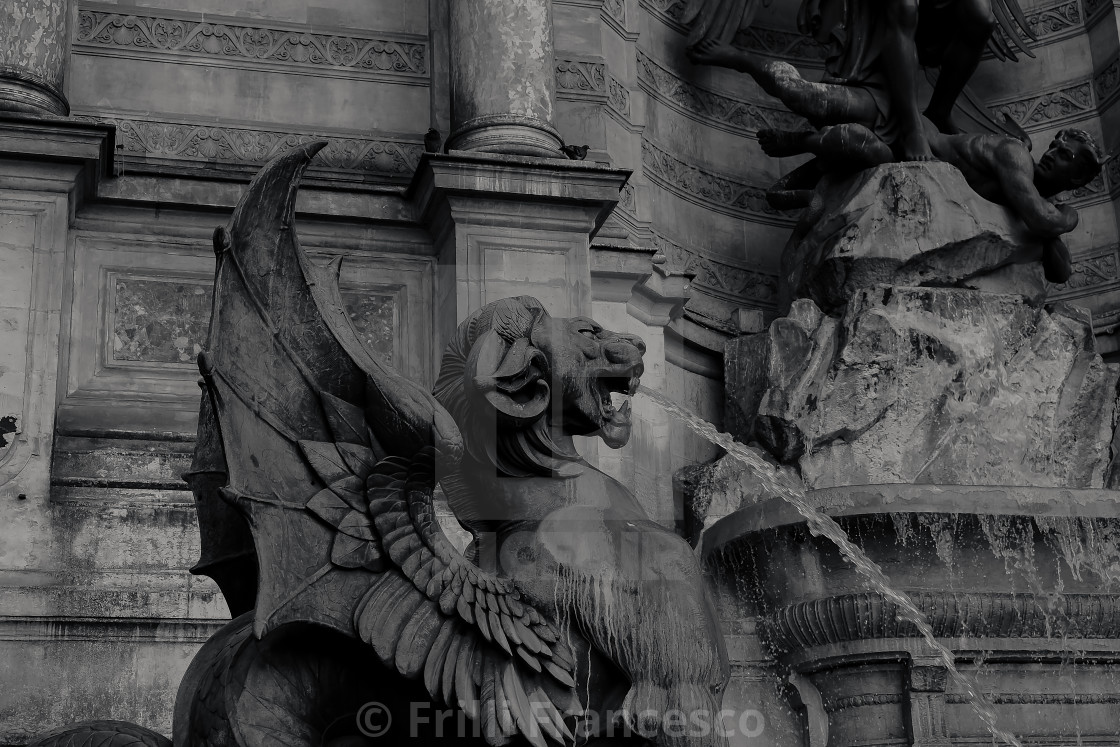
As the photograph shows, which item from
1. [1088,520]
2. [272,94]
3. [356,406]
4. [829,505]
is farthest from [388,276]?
[356,406]

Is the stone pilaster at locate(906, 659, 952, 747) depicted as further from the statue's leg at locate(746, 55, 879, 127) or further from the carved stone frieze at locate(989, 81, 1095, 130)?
the carved stone frieze at locate(989, 81, 1095, 130)

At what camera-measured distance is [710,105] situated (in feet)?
33.5

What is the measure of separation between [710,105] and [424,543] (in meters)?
6.98

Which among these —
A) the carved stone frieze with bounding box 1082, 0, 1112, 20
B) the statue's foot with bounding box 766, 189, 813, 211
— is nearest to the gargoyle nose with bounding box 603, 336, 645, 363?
the statue's foot with bounding box 766, 189, 813, 211

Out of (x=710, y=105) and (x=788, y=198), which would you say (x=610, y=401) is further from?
(x=710, y=105)

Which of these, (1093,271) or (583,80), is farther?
(1093,271)

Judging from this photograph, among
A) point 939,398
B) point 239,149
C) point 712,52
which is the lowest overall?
point 939,398

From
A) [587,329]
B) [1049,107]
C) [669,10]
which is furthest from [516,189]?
[1049,107]

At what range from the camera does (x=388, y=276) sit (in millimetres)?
7953

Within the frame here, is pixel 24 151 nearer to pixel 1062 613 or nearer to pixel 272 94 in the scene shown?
pixel 272 94

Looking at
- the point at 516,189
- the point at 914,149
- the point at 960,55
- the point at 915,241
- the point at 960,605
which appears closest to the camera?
the point at 960,605

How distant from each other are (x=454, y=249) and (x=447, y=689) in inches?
174

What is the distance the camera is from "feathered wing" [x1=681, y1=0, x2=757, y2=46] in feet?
32.6

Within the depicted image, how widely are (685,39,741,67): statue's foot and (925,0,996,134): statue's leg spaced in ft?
4.11
